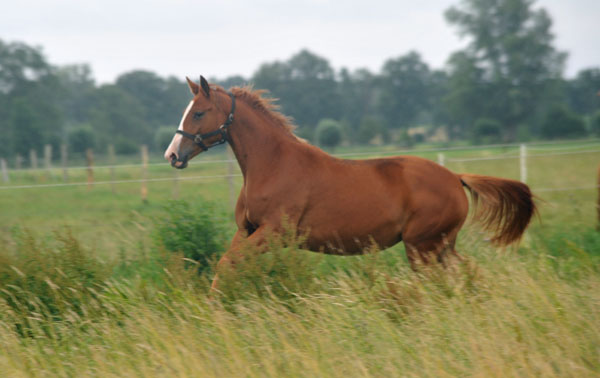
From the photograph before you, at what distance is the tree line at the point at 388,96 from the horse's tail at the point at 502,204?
71.9 ft

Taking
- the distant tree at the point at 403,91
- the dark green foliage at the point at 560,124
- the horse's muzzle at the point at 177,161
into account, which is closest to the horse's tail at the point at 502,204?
the horse's muzzle at the point at 177,161

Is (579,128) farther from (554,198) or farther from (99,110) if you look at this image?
(99,110)

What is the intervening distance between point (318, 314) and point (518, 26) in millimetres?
41897

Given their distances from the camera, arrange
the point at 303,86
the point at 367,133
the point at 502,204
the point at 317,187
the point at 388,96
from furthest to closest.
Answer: the point at 388,96
the point at 303,86
the point at 367,133
the point at 502,204
the point at 317,187

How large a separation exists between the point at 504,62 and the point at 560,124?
7.56 meters

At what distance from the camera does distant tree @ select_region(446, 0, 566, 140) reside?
38.6 metres

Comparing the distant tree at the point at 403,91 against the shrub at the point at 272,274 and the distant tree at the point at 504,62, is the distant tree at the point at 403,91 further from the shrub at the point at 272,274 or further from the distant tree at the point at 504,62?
the shrub at the point at 272,274

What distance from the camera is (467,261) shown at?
13.7ft

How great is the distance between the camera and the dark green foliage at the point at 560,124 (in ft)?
111

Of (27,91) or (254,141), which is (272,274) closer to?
(254,141)

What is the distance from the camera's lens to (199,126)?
4379 millimetres

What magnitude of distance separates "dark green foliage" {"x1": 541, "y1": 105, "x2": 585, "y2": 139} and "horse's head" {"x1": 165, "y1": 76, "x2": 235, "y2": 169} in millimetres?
32668

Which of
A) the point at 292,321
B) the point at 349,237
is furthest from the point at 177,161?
the point at 292,321

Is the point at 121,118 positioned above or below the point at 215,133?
above
